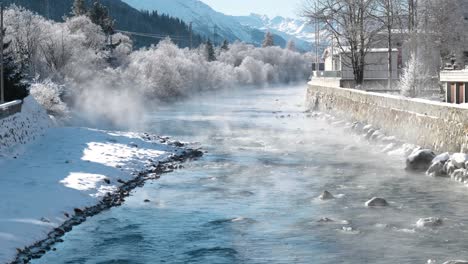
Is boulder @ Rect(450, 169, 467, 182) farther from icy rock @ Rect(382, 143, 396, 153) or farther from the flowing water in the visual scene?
icy rock @ Rect(382, 143, 396, 153)

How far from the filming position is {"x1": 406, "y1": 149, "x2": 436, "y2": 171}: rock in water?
81.7 feet

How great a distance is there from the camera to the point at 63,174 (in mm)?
23188

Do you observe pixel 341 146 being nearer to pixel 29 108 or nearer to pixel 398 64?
pixel 29 108

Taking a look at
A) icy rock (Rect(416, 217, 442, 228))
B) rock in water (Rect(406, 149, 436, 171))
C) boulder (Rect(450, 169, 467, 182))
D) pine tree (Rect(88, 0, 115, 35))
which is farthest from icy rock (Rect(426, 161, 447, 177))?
pine tree (Rect(88, 0, 115, 35))

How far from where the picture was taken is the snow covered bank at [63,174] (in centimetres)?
1647

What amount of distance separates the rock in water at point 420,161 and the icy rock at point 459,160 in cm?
158

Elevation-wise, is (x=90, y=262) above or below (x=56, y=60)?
below

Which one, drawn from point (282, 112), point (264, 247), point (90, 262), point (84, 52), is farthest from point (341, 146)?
point (84, 52)

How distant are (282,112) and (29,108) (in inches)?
1196

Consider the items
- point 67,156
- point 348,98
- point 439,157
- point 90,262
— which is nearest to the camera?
point 90,262

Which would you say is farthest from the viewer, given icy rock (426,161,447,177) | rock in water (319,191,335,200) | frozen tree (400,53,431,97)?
frozen tree (400,53,431,97)

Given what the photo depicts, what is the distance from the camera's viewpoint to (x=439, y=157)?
79.3 feet

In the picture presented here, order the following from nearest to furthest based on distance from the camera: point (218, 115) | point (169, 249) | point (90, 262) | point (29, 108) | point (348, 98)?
point (90, 262), point (169, 249), point (29, 108), point (348, 98), point (218, 115)

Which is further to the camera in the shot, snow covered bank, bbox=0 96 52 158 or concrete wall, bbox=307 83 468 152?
snow covered bank, bbox=0 96 52 158
